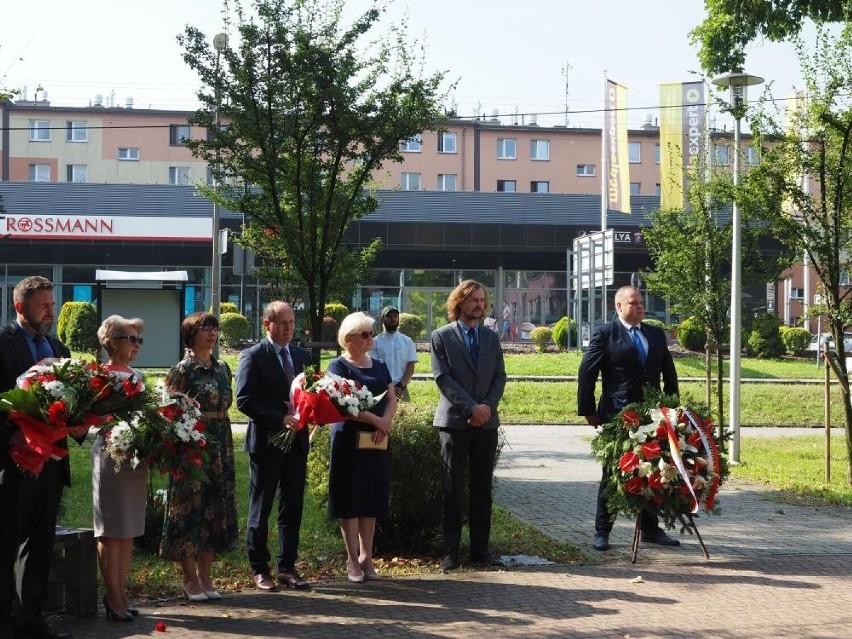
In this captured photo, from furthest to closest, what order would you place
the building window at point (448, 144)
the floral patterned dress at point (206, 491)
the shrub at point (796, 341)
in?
the building window at point (448, 144), the shrub at point (796, 341), the floral patterned dress at point (206, 491)

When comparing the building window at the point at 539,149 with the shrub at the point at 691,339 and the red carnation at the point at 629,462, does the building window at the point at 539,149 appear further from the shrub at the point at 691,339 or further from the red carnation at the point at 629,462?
the red carnation at the point at 629,462

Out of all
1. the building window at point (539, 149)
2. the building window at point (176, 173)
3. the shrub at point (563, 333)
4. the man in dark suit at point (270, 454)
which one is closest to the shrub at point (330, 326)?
the shrub at point (563, 333)

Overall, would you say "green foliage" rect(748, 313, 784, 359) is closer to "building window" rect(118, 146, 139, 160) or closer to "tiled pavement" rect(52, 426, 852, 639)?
"tiled pavement" rect(52, 426, 852, 639)

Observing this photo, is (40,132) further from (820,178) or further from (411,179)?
(820,178)

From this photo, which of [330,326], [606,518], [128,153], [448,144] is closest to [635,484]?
[606,518]

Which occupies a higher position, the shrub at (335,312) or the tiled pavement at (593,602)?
the shrub at (335,312)

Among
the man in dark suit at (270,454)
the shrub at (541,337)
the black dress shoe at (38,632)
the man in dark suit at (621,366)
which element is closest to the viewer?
the black dress shoe at (38,632)

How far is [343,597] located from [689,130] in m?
31.0

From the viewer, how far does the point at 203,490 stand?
24.0 feet

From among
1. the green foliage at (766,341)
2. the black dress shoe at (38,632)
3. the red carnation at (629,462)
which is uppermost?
the green foliage at (766,341)

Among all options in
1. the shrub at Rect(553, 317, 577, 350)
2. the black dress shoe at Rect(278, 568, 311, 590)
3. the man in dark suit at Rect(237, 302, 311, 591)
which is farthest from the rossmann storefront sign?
the black dress shoe at Rect(278, 568, 311, 590)

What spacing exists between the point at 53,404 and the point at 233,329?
98.1ft

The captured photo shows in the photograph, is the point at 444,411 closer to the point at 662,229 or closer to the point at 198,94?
the point at 198,94

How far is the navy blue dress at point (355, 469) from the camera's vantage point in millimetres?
7922
